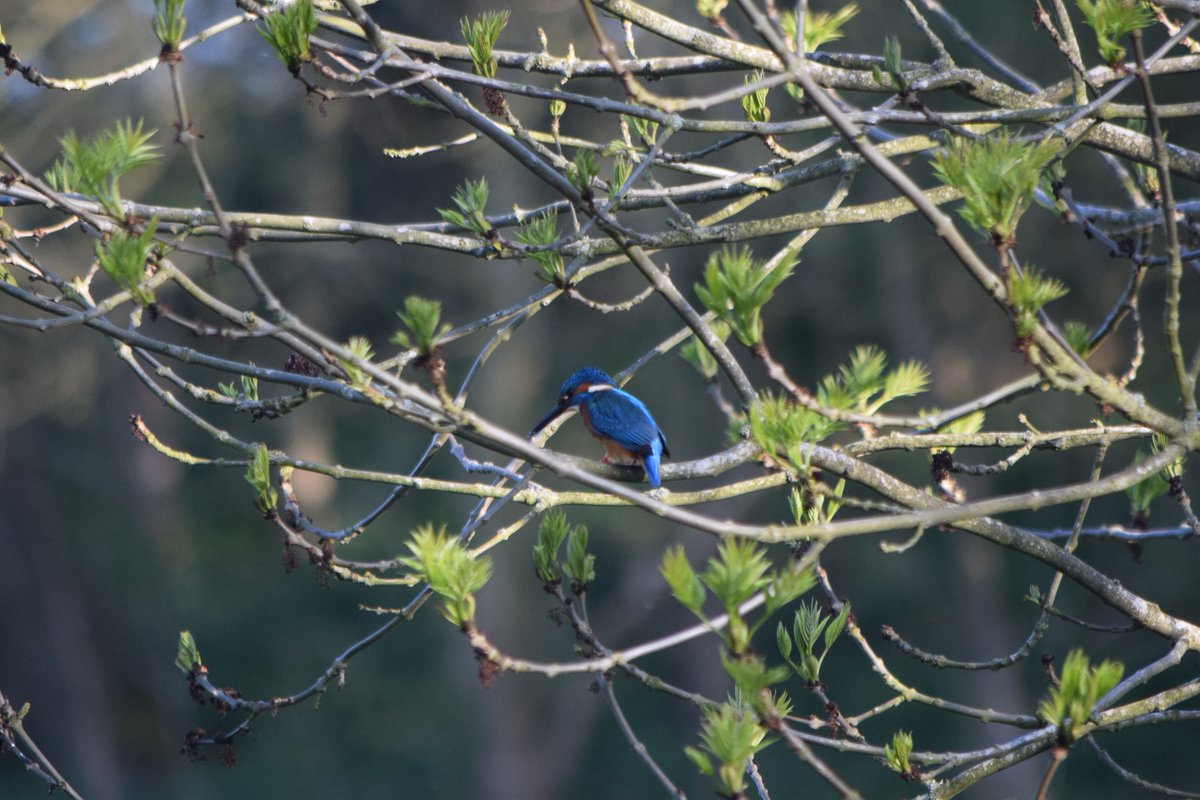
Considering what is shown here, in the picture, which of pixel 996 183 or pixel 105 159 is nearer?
pixel 996 183

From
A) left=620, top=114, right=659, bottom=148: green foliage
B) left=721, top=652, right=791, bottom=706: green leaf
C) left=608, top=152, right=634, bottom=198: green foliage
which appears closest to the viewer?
left=721, top=652, right=791, bottom=706: green leaf

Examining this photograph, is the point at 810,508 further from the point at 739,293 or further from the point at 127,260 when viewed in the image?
the point at 127,260

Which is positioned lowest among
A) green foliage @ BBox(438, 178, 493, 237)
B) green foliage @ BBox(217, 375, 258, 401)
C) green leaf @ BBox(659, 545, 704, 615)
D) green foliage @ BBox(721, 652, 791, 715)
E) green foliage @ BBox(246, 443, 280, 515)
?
green foliage @ BBox(721, 652, 791, 715)

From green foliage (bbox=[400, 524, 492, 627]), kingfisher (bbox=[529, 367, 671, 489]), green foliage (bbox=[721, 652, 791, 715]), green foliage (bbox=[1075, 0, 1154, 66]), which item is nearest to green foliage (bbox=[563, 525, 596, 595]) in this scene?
green foliage (bbox=[400, 524, 492, 627])

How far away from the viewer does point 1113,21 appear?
2205 millimetres

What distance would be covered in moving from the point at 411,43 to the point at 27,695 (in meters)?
15.9

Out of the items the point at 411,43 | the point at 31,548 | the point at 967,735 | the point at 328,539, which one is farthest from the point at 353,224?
the point at 31,548

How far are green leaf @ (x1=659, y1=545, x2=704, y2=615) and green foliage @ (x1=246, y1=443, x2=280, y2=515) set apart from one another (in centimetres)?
120

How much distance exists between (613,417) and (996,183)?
2527 millimetres

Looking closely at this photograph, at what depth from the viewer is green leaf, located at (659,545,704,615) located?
1772 mm

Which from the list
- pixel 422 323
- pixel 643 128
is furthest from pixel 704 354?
pixel 422 323

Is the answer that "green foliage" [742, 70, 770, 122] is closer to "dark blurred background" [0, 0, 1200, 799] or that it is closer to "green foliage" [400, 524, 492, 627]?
"green foliage" [400, 524, 492, 627]

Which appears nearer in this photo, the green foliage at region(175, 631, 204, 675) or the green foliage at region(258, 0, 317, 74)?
the green foliage at region(258, 0, 317, 74)

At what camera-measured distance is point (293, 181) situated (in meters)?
14.6
